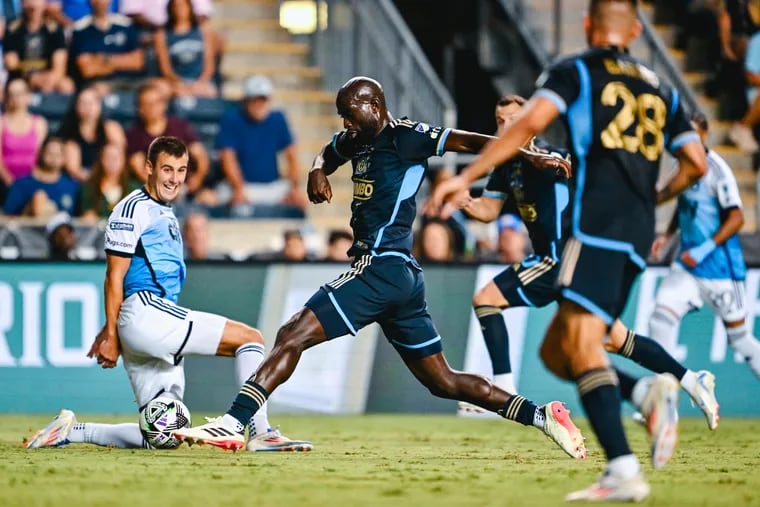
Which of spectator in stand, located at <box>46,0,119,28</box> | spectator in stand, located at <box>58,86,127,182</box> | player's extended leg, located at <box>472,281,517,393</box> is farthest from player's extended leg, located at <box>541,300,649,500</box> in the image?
spectator in stand, located at <box>46,0,119,28</box>

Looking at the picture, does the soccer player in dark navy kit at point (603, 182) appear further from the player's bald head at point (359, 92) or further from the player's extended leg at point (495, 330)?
the player's extended leg at point (495, 330)

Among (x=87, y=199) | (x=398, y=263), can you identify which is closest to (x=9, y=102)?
(x=87, y=199)

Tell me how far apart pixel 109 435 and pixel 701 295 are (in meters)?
5.03

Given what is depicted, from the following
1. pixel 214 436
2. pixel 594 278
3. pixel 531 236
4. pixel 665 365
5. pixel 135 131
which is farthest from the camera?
pixel 135 131

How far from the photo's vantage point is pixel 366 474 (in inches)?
279

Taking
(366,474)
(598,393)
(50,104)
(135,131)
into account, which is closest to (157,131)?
(135,131)

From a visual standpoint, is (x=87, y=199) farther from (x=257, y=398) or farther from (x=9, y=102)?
(x=257, y=398)

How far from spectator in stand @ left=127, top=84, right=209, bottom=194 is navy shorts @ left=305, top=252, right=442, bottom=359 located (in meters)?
7.76

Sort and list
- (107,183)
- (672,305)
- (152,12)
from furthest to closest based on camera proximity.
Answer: (152,12)
(107,183)
(672,305)

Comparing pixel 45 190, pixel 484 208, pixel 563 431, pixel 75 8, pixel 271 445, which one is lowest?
pixel 271 445

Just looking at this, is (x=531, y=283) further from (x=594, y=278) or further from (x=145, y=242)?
(x=594, y=278)

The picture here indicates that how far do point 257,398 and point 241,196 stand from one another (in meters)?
8.24

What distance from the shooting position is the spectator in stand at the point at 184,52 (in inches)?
658

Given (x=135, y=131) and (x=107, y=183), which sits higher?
(x=135, y=131)
